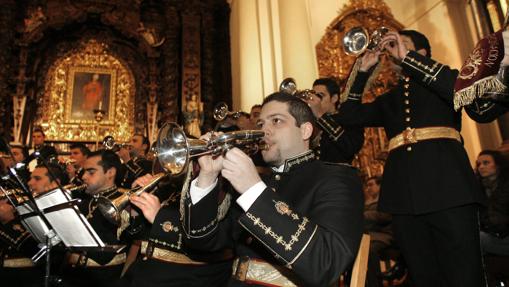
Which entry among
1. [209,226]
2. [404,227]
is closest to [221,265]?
[209,226]

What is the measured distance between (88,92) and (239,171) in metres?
9.24

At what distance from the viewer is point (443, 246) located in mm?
2406

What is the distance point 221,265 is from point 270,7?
7.21 m

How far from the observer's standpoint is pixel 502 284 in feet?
11.5

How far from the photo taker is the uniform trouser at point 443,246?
2324 millimetres

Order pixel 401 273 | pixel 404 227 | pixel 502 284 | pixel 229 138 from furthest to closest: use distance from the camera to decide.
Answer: pixel 401 273
pixel 502 284
pixel 404 227
pixel 229 138

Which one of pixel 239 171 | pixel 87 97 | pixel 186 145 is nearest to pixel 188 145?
pixel 186 145

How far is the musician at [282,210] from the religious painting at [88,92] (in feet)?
27.0

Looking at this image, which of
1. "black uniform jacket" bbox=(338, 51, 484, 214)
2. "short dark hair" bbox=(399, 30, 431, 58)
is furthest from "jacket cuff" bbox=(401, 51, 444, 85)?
"short dark hair" bbox=(399, 30, 431, 58)

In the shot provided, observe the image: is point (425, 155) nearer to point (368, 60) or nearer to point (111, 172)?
point (368, 60)

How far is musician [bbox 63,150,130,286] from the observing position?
3.58 metres

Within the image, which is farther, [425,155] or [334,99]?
[334,99]

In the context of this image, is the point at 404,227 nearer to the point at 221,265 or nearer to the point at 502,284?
the point at 221,265

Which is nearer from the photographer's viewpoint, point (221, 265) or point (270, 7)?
point (221, 265)
